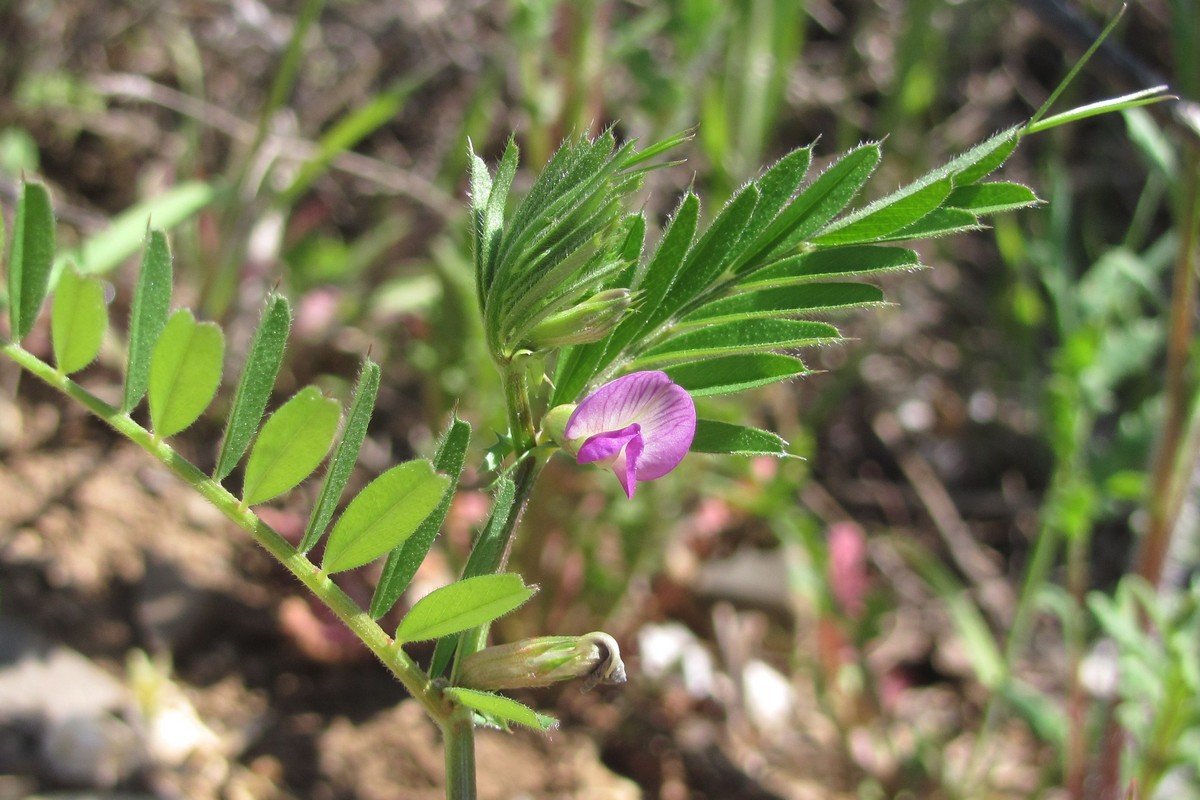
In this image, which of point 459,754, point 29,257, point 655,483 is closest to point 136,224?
point 655,483

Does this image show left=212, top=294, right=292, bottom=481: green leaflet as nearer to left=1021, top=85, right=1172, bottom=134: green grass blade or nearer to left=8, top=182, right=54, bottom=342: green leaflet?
left=8, top=182, right=54, bottom=342: green leaflet

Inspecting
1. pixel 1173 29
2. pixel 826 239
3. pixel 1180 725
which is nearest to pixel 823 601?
pixel 1180 725

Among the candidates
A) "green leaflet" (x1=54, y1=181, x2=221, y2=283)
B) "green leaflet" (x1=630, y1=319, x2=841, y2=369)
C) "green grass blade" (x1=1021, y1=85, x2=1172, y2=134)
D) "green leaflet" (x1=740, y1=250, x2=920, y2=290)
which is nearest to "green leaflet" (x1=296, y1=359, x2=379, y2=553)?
"green leaflet" (x1=630, y1=319, x2=841, y2=369)

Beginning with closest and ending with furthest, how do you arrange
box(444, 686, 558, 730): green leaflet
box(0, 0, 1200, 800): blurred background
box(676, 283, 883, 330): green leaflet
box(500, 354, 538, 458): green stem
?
box(444, 686, 558, 730): green leaflet
box(500, 354, 538, 458): green stem
box(676, 283, 883, 330): green leaflet
box(0, 0, 1200, 800): blurred background

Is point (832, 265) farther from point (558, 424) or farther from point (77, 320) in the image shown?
point (77, 320)

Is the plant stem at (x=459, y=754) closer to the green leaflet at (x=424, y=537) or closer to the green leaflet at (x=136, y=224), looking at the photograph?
the green leaflet at (x=424, y=537)

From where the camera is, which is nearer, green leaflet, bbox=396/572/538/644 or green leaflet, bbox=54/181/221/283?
green leaflet, bbox=396/572/538/644

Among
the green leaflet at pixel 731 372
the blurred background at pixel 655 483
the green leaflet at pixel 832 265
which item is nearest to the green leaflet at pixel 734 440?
the green leaflet at pixel 731 372
